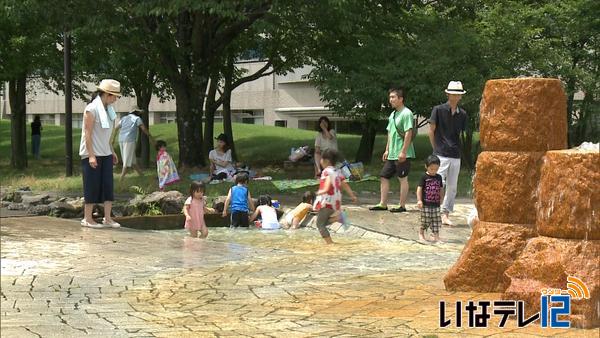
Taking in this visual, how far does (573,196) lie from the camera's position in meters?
6.25

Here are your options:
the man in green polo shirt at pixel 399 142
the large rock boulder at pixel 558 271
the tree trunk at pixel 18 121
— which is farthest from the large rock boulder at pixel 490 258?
the tree trunk at pixel 18 121

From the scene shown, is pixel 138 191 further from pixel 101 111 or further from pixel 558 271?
pixel 558 271

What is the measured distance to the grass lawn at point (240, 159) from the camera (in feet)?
59.2

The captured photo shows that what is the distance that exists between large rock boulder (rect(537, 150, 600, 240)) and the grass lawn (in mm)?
10068

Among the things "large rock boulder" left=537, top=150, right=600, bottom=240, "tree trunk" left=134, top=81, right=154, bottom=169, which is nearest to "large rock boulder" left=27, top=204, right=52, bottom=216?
"large rock boulder" left=537, top=150, right=600, bottom=240

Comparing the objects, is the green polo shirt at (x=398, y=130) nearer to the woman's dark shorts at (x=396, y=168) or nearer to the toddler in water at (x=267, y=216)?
the woman's dark shorts at (x=396, y=168)

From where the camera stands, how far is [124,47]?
853 inches

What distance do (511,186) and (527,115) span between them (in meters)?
0.59

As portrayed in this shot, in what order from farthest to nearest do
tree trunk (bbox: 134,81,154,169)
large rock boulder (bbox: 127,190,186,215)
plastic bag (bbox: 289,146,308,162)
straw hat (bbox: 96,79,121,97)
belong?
tree trunk (bbox: 134,81,154,169) → plastic bag (bbox: 289,146,308,162) → large rock boulder (bbox: 127,190,186,215) → straw hat (bbox: 96,79,121,97)

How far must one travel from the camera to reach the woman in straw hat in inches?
→ 416

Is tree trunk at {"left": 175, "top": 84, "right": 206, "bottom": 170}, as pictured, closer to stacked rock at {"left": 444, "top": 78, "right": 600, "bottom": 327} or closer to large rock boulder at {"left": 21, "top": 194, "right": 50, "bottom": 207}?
large rock boulder at {"left": 21, "top": 194, "right": 50, "bottom": 207}

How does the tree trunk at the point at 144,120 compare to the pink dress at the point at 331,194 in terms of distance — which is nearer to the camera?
the pink dress at the point at 331,194

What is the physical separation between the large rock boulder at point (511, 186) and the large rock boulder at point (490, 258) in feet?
0.28

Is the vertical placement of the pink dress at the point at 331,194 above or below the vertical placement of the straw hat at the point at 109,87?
below
